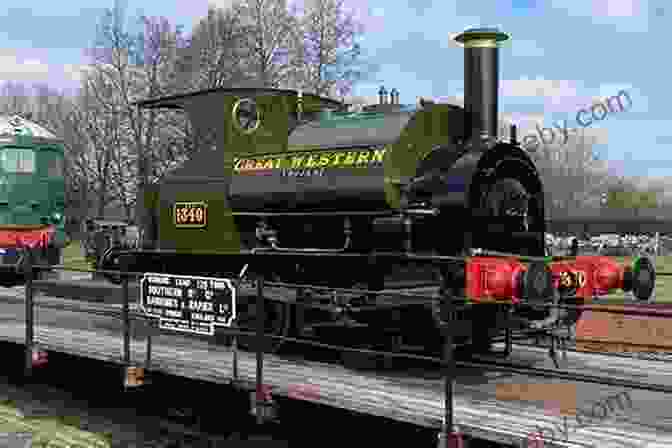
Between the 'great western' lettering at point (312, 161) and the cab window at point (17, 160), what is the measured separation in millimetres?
10985

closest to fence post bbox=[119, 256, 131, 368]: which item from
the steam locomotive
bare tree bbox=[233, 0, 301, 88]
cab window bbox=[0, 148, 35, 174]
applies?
the steam locomotive

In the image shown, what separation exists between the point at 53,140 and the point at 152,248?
1066cm

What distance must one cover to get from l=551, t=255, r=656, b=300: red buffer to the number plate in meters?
4.02

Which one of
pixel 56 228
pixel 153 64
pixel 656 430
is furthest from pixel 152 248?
pixel 153 64

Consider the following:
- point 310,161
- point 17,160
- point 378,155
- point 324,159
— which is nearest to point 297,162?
point 310,161

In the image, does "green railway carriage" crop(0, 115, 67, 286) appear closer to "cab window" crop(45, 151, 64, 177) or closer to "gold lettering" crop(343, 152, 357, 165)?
"cab window" crop(45, 151, 64, 177)

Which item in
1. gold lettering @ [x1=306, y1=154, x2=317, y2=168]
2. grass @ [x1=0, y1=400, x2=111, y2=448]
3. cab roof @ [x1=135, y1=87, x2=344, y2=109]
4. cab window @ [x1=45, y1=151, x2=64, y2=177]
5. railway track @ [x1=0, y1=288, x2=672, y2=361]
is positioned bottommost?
grass @ [x1=0, y1=400, x2=111, y2=448]

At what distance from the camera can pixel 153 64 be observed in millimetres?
26969

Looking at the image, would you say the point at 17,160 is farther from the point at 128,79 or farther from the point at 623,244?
the point at 623,244

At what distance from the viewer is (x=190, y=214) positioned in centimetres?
956

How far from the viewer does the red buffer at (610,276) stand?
8164mm

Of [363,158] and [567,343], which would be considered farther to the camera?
[567,343]

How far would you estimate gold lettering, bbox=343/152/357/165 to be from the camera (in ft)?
26.7

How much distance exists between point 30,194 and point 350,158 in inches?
490
